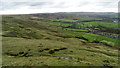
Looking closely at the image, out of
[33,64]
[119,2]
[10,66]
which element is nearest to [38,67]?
[33,64]

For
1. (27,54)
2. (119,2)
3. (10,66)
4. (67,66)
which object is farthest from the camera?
(119,2)

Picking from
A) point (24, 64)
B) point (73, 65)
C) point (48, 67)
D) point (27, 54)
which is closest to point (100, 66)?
point (73, 65)

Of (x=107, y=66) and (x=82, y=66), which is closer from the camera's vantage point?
(x=82, y=66)

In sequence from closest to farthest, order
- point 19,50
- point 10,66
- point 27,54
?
point 10,66, point 27,54, point 19,50

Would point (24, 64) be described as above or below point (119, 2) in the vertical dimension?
below

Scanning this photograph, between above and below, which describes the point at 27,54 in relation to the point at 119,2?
below

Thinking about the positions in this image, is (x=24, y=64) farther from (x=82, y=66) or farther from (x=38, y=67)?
(x=82, y=66)

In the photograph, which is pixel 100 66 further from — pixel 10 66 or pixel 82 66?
pixel 10 66

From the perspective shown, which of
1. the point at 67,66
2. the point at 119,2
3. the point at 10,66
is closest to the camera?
the point at 10,66

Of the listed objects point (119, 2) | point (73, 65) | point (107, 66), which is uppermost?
point (119, 2)
